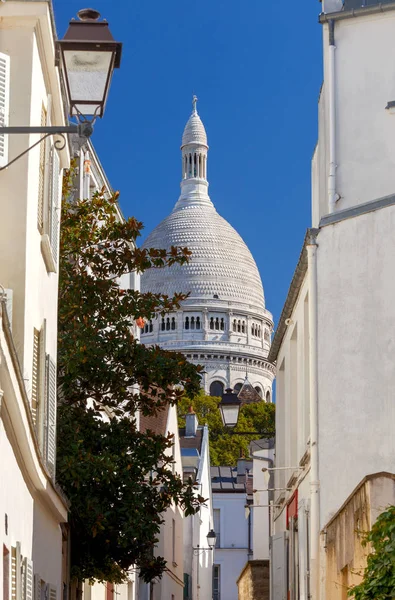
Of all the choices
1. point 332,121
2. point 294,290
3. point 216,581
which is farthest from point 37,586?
point 216,581

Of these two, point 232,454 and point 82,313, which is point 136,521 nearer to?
point 82,313

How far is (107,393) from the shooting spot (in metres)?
16.6

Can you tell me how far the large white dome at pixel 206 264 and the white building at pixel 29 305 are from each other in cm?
16541

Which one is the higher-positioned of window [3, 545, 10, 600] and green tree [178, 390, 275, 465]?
green tree [178, 390, 275, 465]


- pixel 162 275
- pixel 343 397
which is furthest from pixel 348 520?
pixel 162 275

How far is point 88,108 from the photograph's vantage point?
8438 millimetres

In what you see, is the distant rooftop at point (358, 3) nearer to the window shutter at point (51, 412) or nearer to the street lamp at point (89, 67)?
the window shutter at point (51, 412)

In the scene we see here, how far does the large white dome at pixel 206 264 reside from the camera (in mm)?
181125

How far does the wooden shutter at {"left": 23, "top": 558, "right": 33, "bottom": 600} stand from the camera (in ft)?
32.3

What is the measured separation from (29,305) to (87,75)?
317 cm

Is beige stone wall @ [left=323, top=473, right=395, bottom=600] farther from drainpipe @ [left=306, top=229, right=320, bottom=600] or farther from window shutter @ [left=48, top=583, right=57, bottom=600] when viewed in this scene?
window shutter @ [left=48, top=583, right=57, bottom=600]

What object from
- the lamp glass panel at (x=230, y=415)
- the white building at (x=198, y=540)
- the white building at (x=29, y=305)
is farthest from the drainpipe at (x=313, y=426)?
the white building at (x=198, y=540)

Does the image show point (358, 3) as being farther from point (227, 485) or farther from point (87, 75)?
point (227, 485)

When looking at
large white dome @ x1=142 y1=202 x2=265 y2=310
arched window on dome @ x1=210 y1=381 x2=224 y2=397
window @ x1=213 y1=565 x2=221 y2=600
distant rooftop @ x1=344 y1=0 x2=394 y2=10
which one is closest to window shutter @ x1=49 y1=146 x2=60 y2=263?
distant rooftop @ x1=344 y1=0 x2=394 y2=10
